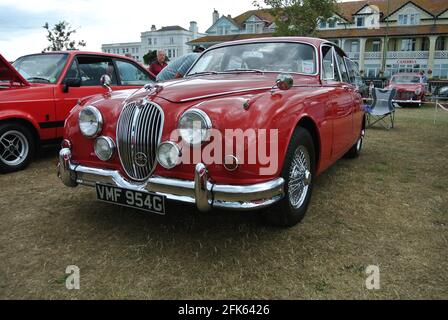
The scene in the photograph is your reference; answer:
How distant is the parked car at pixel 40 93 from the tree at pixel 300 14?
2005 centimetres

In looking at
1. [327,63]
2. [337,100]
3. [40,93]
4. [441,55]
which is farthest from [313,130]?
[441,55]

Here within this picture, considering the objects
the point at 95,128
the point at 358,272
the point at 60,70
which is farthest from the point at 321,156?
the point at 60,70

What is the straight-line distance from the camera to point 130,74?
6.56 metres

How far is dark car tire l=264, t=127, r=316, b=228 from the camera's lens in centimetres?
277

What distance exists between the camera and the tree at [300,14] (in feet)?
77.1

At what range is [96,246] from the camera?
9.28 feet

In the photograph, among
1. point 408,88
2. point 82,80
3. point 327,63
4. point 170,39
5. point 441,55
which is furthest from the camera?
point 170,39

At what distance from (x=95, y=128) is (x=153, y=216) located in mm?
939

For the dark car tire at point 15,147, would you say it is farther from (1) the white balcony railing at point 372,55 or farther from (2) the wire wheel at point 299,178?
(1) the white balcony railing at point 372,55

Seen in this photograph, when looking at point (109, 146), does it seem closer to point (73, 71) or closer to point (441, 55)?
point (73, 71)

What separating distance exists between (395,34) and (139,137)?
4064cm

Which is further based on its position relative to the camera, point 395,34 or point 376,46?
point 376,46

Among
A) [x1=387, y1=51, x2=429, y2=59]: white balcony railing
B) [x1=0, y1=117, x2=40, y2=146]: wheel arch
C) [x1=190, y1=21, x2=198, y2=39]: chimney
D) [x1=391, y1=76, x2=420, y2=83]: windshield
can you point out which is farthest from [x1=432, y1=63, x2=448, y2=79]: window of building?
[x1=190, y1=21, x2=198, y2=39]: chimney

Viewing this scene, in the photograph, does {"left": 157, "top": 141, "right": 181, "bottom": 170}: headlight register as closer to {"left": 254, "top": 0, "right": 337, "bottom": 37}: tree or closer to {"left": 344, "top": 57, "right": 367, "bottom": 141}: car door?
{"left": 344, "top": 57, "right": 367, "bottom": 141}: car door
